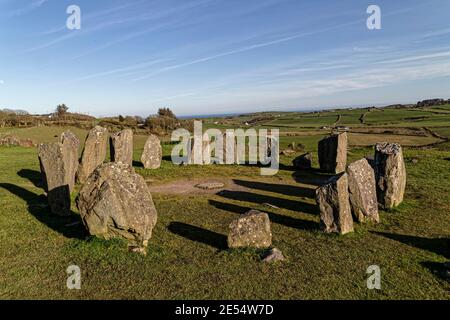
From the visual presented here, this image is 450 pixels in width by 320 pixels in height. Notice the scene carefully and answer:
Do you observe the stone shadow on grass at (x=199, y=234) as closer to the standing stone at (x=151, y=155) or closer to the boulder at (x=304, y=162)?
the standing stone at (x=151, y=155)

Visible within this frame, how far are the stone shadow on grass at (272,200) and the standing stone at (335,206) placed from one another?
235 centimetres

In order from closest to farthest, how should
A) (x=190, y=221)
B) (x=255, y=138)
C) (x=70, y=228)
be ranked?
(x=70, y=228), (x=190, y=221), (x=255, y=138)

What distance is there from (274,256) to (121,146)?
14.2 m

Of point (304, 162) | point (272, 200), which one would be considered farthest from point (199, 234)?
point (304, 162)

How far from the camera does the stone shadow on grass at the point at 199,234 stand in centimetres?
1096

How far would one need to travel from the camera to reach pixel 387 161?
14.8 metres

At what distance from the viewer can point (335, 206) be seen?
37.7 ft

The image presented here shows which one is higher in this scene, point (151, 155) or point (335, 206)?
point (151, 155)

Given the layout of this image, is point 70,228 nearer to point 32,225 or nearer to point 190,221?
point 32,225

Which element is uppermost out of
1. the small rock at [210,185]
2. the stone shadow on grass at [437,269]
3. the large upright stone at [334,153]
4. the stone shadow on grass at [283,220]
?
the large upright stone at [334,153]
